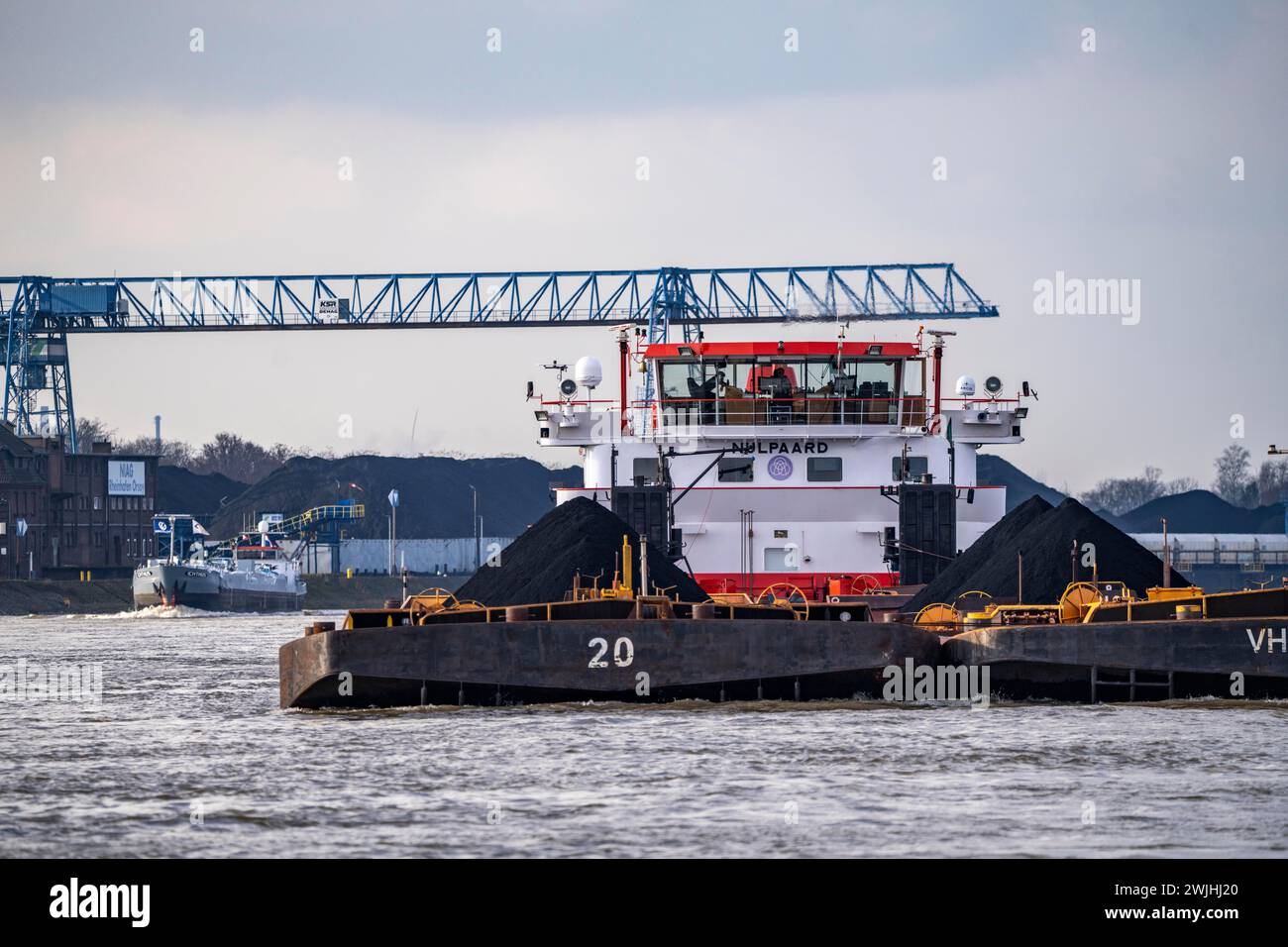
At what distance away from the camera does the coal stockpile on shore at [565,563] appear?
3538 cm

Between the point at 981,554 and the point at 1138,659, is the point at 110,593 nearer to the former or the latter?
the point at 981,554

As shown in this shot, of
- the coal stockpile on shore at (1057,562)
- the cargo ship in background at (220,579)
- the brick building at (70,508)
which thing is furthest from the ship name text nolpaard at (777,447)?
the brick building at (70,508)

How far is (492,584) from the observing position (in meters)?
36.9

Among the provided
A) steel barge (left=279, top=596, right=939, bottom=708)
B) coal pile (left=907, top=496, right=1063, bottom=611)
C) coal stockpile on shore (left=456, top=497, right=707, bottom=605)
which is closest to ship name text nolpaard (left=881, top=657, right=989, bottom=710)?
steel barge (left=279, top=596, right=939, bottom=708)

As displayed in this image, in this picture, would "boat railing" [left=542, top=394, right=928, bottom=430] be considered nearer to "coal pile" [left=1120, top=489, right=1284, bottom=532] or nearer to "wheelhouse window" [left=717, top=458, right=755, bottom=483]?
"wheelhouse window" [left=717, top=458, right=755, bottom=483]

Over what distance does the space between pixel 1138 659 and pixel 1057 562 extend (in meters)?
6.04

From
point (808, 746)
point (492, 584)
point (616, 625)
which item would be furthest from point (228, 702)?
point (808, 746)

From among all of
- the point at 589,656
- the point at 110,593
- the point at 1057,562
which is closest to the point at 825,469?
the point at 1057,562

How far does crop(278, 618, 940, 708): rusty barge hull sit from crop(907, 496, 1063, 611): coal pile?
8554mm

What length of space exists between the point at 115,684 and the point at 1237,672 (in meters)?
22.9

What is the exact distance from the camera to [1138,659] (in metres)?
30.2
